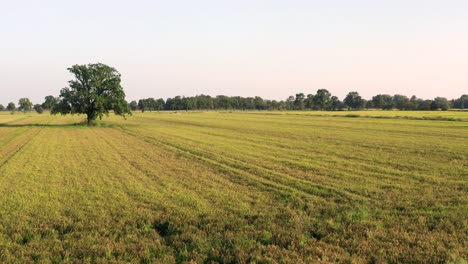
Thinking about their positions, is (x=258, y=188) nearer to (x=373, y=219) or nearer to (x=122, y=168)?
(x=373, y=219)

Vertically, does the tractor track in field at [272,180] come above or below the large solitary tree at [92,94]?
below

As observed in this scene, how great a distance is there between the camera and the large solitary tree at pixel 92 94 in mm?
60906

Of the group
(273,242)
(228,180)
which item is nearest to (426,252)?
(273,242)

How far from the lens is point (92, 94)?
60719 mm

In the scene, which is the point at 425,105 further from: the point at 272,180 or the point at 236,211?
the point at 236,211

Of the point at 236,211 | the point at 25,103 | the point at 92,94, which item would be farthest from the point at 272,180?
the point at 25,103

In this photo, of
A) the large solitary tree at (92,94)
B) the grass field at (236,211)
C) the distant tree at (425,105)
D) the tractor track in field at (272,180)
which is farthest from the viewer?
the distant tree at (425,105)

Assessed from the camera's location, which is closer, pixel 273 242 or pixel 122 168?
pixel 273 242

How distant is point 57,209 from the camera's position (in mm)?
11547

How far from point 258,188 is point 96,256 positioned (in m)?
7.74

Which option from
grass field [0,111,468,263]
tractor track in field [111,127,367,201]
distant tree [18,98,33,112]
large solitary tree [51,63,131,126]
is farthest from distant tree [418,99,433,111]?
distant tree [18,98,33,112]

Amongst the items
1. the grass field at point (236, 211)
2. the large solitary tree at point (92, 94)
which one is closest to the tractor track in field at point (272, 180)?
the grass field at point (236, 211)

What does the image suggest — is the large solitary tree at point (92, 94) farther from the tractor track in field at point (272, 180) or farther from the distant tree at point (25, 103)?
the distant tree at point (25, 103)

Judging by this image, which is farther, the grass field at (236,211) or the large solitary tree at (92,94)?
the large solitary tree at (92,94)
